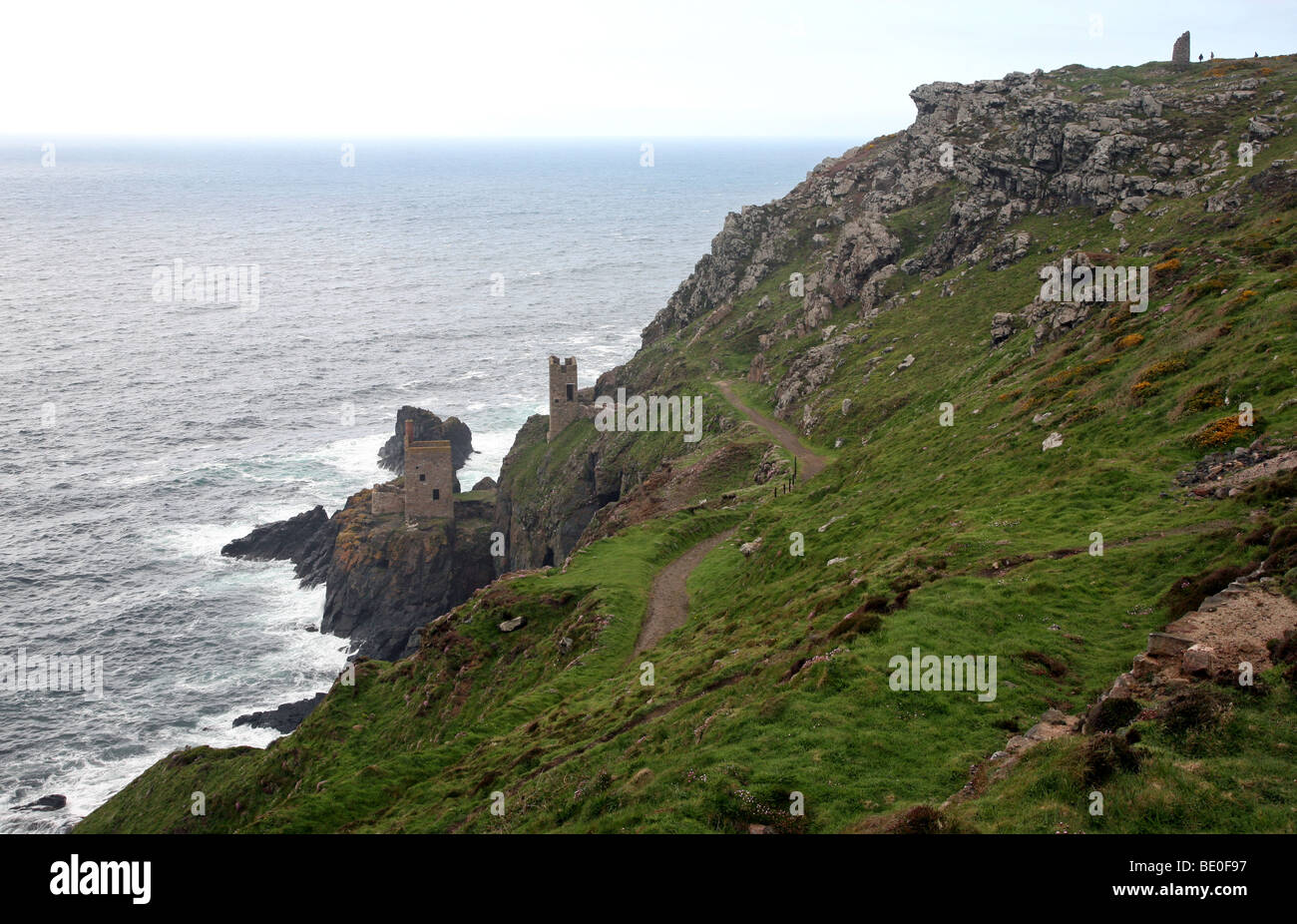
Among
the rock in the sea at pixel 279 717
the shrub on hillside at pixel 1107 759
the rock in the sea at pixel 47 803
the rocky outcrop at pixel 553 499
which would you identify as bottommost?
the rock in the sea at pixel 47 803

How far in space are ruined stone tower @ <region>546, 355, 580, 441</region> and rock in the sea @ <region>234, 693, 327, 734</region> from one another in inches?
1607

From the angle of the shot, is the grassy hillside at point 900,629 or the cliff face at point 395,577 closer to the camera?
the grassy hillside at point 900,629

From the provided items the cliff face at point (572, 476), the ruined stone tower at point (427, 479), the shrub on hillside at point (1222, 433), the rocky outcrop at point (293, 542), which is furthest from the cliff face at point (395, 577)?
the shrub on hillside at point (1222, 433)

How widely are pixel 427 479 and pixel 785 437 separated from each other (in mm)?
35966

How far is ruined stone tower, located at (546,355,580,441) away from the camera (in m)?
100

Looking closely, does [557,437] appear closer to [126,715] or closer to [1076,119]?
[126,715]

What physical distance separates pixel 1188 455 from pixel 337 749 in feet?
128

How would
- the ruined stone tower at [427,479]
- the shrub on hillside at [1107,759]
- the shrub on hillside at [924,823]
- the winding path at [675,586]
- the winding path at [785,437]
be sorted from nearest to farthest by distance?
the shrub on hillside at [924,823]
the shrub on hillside at [1107,759]
the winding path at [675,586]
the winding path at [785,437]
the ruined stone tower at [427,479]

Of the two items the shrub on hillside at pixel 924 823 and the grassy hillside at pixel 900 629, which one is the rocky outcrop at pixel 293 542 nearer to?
the grassy hillside at pixel 900 629

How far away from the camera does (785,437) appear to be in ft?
241

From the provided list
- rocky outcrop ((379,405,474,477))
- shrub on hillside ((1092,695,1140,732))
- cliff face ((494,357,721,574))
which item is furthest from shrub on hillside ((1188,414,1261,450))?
rocky outcrop ((379,405,474,477))

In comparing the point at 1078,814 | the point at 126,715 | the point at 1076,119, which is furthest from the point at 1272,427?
the point at 126,715

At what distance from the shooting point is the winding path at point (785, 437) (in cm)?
6475

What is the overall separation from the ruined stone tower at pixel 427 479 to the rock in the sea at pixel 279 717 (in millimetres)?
25269
